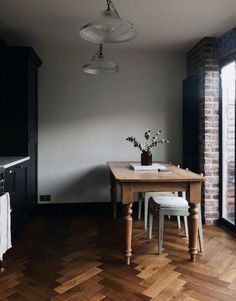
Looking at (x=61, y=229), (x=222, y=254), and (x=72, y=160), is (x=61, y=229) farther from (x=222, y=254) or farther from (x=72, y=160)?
(x=222, y=254)

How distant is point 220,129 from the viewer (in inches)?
138

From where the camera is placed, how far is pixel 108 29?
6.38 feet

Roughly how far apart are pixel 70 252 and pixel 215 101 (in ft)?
7.95

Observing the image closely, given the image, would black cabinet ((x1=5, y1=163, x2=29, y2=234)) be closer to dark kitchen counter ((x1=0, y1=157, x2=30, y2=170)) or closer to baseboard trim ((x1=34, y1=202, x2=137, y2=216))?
dark kitchen counter ((x1=0, y1=157, x2=30, y2=170))

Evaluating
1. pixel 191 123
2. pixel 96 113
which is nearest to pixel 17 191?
pixel 96 113

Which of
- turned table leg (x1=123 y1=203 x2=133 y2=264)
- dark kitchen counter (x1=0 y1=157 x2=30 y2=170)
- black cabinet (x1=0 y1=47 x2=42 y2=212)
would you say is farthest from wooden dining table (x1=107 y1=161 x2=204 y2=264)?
black cabinet (x1=0 y1=47 x2=42 y2=212)

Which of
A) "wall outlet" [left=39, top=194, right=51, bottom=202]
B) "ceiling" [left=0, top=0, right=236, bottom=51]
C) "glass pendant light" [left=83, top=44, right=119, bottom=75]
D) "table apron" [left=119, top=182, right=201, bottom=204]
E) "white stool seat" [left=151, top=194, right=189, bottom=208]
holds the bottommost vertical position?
"wall outlet" [left=39, top=194, right=51, bottom=202]

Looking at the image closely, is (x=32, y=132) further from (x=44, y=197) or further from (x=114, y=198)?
(x=114, y=198)

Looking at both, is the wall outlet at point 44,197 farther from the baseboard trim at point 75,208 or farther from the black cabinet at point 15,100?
the black cabinet at point 15,100

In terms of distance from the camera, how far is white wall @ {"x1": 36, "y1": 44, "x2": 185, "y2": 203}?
4.04 metres

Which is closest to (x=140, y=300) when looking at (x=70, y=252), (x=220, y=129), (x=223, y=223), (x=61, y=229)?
(x=70, y=252)

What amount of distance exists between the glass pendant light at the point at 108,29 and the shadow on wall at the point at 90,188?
235cm

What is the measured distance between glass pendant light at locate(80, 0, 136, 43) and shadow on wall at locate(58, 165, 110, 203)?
2.35 metres

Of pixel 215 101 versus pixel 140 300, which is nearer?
pixel 140 300
